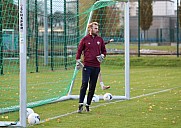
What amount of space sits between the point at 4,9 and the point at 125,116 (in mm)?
5882

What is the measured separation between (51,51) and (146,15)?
3206 centimetres

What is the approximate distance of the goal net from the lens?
14473 millimetres

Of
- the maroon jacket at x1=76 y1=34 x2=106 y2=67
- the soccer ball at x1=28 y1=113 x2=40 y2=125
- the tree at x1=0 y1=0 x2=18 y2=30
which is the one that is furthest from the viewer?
the tree at x1=0 y1=0 x2=18 y2=30

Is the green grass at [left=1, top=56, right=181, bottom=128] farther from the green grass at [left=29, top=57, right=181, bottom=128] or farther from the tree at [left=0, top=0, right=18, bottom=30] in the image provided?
the tree at [left=0, top=0, right=18, bottom=30]

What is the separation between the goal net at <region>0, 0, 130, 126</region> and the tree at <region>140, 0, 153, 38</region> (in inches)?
908

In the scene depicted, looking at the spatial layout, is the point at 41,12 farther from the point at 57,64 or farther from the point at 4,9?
the point at 4,9

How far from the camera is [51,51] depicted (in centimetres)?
1983

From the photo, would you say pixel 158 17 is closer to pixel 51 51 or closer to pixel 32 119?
pixel 51 51

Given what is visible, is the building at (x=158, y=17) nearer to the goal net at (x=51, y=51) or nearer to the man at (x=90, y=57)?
the goal net at (x=51, y=51)

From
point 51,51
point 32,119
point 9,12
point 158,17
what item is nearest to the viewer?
point 32,119

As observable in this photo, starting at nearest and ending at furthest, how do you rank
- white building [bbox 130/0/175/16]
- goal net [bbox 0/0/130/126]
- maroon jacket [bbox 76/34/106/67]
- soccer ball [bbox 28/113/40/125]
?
soccer ball [bbox 28/113/40/125], maroon jacket [bbox 76/34/106/67], goal net [bbox 0/0/130/126], white building [bbox 130/0/175/16]

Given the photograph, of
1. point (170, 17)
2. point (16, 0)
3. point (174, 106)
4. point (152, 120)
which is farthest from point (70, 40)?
point (170, 17)

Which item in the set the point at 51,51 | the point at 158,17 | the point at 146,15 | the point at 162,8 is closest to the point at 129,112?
the point at 51,51

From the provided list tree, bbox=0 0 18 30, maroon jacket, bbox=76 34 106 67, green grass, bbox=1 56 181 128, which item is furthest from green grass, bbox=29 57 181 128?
tree, bbox=0 0 18 30
